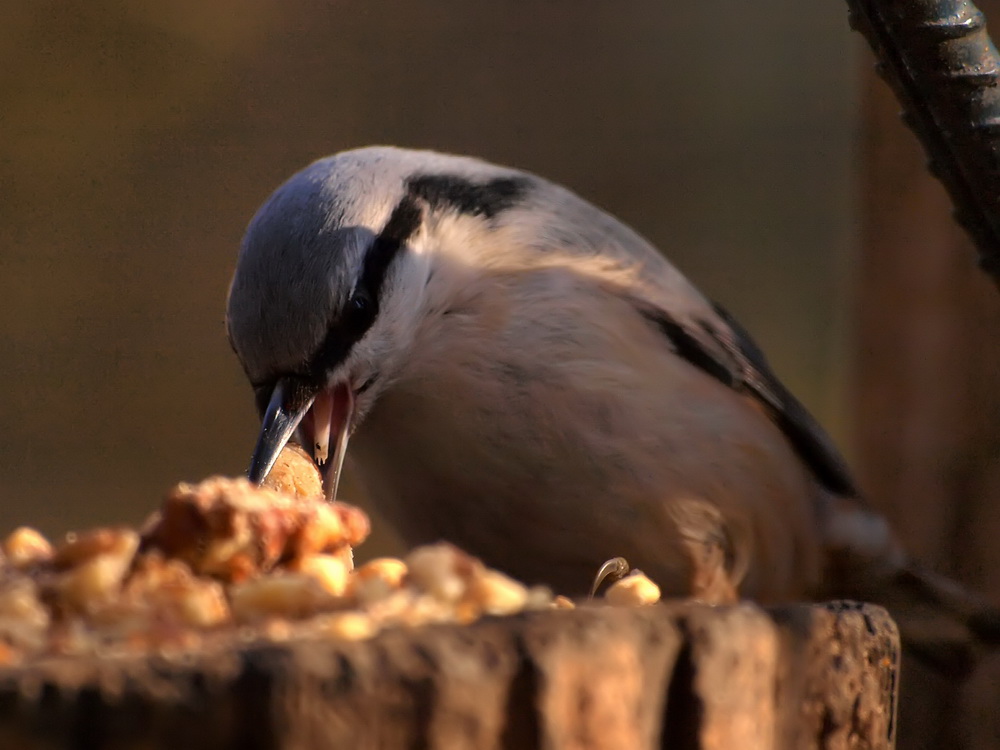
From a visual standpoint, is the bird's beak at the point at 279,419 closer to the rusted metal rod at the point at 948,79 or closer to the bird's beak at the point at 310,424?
the bird's beak at the point at 310,424

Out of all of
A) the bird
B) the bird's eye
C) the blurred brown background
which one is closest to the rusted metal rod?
the bird

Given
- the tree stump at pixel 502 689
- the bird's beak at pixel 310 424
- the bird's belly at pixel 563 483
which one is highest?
the tree stump at pixel 502 689

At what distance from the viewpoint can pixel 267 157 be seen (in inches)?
158

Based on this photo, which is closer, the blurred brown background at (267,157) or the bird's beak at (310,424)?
the bird's beak at (310,424)

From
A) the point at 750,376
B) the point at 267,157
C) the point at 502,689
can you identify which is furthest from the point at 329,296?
the point at 267,157

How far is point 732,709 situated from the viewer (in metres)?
0.73

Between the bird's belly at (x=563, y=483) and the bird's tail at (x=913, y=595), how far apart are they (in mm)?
274

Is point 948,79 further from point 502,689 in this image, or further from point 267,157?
point 267,157

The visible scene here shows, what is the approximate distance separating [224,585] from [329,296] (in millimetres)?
638

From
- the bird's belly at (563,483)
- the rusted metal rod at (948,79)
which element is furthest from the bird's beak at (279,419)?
the rusted metal rod at (948,79)

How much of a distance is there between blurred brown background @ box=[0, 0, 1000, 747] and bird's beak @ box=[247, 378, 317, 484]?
2.18 meters

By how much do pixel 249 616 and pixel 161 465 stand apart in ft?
10.9

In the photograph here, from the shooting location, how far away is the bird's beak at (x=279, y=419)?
1309mm

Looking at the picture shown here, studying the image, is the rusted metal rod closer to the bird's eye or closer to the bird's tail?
the bird's eye
